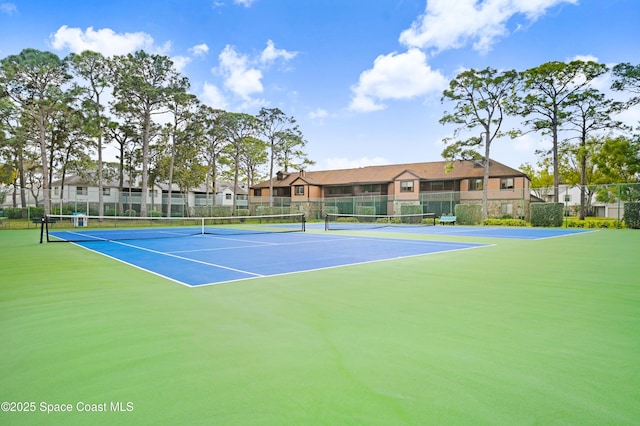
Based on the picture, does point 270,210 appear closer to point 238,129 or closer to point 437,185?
point 238,129

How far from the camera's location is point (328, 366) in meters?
2.28

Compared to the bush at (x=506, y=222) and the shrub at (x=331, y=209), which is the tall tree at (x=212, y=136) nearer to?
the shrub at (x=331, y=209)

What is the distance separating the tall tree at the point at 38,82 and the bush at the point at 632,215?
33830 mm

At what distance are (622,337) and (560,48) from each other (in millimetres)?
30546

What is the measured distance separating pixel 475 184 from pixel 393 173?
928 cm

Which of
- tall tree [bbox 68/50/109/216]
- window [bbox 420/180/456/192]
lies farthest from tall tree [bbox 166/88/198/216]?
window [bbox 420/180/456/192]

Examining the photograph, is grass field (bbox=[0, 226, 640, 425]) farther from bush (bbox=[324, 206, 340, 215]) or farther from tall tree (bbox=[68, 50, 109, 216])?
bush (bbox=[324, 206, 340, 215])

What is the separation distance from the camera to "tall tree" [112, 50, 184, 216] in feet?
85.4

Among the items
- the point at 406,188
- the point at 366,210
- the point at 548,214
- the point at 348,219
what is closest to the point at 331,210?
the point at 348,219

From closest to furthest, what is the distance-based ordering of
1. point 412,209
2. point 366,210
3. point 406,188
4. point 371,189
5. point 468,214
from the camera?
point 468,214 → point 412,209 → point 366,210 → point 406,188 → point 371,189

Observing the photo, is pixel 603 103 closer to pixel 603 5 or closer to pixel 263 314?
pixel 603 5

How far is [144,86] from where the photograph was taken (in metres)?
26.3

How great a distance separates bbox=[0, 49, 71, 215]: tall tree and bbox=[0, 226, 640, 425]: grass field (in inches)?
936

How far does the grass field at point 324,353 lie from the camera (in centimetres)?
177
